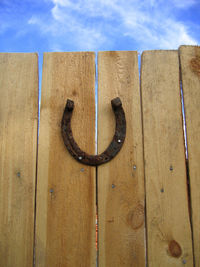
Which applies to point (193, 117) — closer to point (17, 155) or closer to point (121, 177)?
point (121, 177)

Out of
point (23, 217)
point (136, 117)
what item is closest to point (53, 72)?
point (136, 117)

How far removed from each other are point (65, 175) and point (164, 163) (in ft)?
1.43

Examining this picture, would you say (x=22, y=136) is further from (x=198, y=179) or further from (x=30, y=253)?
(x=198, y=179)

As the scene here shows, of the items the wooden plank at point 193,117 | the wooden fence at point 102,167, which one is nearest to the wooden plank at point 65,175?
the wooden fence at point 102,167

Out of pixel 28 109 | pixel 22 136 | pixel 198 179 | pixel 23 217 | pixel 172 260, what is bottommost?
pixel 172 260

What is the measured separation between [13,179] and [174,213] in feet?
2.34

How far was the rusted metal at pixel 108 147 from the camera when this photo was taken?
3.20 feet

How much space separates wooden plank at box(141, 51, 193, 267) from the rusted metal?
0.11m

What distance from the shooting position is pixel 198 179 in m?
0.99

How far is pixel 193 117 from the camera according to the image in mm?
1035

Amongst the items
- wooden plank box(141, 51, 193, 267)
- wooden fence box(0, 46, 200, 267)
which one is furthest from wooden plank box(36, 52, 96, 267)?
wooden plank box(141, 51, 193, 267)

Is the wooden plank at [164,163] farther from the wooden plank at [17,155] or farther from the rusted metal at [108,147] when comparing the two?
the wooden plank at [17,155]

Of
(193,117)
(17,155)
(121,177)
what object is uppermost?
(193,117)

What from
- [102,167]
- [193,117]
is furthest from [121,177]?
[193,117]
